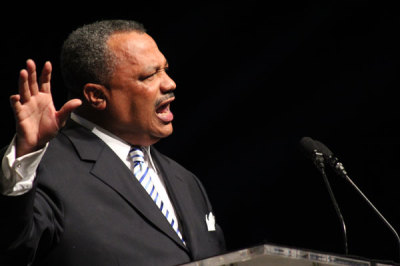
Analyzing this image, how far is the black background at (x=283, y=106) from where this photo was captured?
322 centimetres

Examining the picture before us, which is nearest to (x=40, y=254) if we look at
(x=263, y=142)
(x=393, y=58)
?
(x=263, y=142)

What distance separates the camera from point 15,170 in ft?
5.52

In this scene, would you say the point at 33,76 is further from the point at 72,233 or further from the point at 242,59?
the point at 242,59

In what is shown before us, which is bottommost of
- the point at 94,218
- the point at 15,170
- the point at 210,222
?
the point at 210,222

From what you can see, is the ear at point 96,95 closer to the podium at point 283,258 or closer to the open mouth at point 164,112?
the open mouth at point 164,112

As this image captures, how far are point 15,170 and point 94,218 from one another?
45 centimetres

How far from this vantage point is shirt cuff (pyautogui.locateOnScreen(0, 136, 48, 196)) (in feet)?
5.52

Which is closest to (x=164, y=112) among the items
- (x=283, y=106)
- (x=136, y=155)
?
(x=136, y=155)

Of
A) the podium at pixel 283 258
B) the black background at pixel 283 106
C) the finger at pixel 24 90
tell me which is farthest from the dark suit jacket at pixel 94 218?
the black background at pixel 283 106

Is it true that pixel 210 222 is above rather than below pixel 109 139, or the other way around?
below

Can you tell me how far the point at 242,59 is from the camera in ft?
11.1

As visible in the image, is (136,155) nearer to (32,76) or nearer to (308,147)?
(308,147)

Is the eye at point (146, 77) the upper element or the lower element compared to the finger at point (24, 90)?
lower

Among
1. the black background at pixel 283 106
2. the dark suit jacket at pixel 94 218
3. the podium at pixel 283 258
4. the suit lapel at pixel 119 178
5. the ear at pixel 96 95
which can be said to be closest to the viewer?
the podium at pixel 283 258
